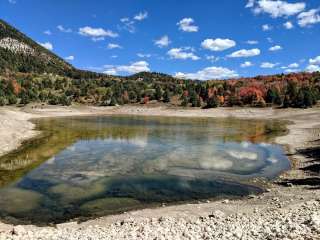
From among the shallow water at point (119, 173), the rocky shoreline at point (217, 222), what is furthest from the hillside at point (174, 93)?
the rocky shoreline at point (217, 222)

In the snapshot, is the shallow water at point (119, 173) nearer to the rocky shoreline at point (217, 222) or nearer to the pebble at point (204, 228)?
the rocky shoreline at point (217, 222)

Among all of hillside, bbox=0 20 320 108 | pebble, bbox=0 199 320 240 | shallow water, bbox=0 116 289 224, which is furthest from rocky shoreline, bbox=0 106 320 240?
hillside, bbox=0 20 320 108

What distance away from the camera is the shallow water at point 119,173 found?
21.9m

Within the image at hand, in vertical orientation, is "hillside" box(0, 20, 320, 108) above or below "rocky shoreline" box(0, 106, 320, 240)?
above

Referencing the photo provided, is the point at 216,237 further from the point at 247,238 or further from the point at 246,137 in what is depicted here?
the point at 246,137

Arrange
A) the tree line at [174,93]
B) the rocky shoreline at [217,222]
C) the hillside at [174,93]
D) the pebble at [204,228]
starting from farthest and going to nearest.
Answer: the hillside at [174,93]
the tree line at [174,93]
the rocky shoreline at [217,222]
the pebble at [204,228]

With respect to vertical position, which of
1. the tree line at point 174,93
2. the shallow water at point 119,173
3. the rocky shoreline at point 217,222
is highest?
the tree line at point 174,93

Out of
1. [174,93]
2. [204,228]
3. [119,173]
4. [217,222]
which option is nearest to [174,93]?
[174,93]

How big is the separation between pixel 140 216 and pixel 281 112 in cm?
9646

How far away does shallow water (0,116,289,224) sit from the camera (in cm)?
2189

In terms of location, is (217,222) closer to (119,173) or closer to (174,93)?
(119,173)

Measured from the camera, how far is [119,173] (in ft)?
98.0

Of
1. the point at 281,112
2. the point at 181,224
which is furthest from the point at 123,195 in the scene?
the point at 281,112

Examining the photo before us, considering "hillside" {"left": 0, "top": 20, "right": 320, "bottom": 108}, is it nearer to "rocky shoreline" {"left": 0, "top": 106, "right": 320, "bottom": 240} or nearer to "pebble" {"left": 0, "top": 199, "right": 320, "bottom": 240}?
"rocky shoreline" {"left": 0, "top": 106, "right": 320, "bottom": 240}
